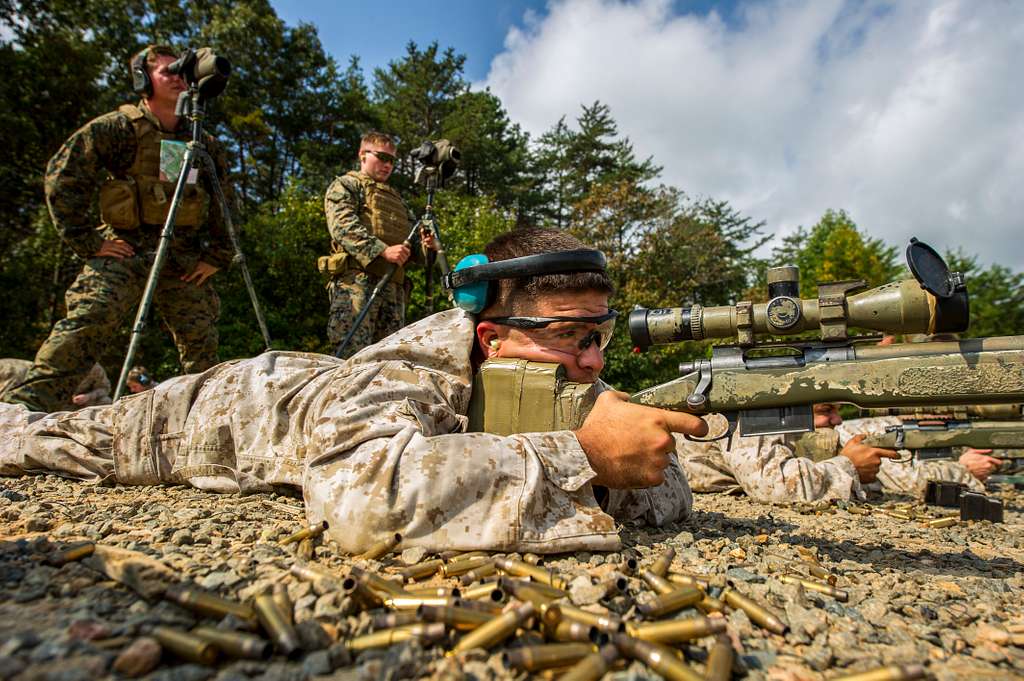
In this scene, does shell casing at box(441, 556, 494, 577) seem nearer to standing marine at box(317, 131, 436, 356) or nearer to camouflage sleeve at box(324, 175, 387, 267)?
standing marine at box(317, 131, 436, 356)

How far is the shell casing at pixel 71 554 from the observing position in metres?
2.06

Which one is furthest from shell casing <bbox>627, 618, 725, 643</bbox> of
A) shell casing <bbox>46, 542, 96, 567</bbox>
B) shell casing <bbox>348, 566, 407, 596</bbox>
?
shell casing <bbox>46, 542, 96, 567</bbox>

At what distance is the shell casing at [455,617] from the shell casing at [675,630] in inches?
16.7

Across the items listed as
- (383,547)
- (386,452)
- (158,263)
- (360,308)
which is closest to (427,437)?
(386,452)

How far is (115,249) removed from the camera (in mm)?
5234

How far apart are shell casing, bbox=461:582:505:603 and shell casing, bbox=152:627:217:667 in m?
0.75

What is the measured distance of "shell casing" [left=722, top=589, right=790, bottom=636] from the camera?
1.83 meters

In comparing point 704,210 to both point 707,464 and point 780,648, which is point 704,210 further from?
point 780,648

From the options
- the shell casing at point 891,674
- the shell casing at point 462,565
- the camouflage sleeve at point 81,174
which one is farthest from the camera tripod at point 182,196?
the shell casing at point 891,674

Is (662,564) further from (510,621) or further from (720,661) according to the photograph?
(510,621)

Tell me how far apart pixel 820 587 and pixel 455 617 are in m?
1.39

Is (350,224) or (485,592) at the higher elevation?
(350,224)

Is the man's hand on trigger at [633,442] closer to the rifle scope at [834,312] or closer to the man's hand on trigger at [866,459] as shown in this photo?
the rifle scope at [834,312]

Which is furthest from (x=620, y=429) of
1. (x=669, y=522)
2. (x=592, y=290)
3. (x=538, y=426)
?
(x=669, y=522)
